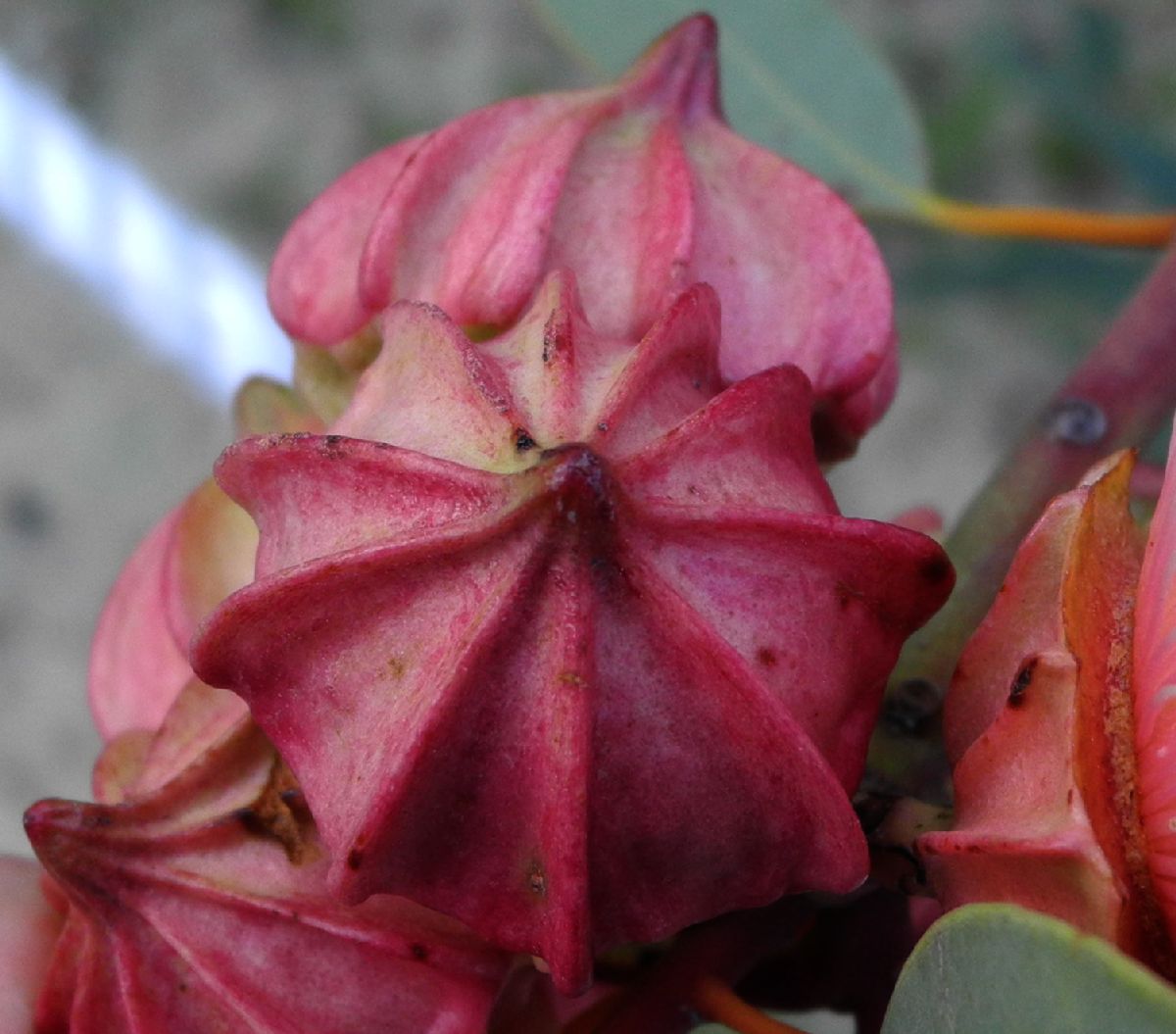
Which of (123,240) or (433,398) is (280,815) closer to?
(433,398)

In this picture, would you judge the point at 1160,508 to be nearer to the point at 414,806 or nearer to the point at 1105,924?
the point at 1105,924

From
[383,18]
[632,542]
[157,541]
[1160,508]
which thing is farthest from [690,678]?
[383,18]

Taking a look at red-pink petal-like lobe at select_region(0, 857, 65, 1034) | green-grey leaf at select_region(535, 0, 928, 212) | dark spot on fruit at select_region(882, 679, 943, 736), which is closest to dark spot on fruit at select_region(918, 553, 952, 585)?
dark spot on fruit at select_region(882, 679, 943, 736)

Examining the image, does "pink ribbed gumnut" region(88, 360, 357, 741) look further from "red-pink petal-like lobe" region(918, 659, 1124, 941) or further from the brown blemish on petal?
"red-pink petal-like lobe" region(918, 659, 1124, 941)

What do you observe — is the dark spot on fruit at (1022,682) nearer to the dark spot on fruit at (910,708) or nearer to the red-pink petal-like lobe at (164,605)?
the dark spot on fruit at (910,708)

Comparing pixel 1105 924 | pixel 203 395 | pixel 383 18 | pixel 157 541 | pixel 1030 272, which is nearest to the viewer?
pixel 1105 924

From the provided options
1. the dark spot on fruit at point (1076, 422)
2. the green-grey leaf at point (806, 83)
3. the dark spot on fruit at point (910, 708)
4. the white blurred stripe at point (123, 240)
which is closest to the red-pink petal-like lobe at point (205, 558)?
the dark spot on fruit at point (910, 708)

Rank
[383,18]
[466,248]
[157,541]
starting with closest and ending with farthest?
[466,248] → [157,541] → [383,18]
